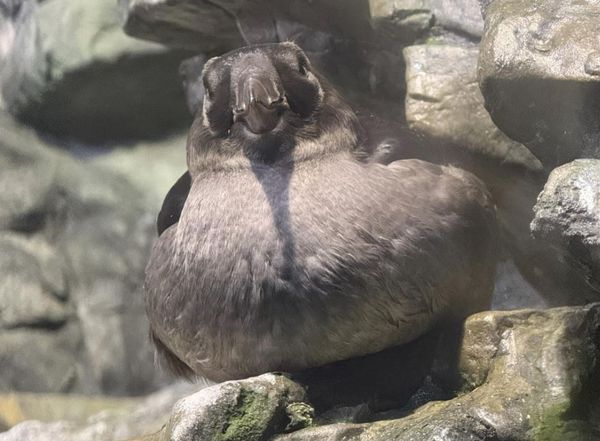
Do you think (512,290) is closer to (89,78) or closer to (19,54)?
(89,78)

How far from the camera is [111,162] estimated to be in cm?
595

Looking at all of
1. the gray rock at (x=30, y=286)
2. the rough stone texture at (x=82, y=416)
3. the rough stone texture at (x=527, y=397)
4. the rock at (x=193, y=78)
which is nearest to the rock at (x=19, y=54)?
the gray rock at (x=30, y=286)

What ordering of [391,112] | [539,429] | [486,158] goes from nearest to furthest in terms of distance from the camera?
[539,429]
[486,158]
[391,112]

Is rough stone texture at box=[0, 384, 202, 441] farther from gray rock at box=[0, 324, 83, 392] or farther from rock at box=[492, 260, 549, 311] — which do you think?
rock at box=[492, 260, 549, 311]

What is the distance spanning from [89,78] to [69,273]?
112cm

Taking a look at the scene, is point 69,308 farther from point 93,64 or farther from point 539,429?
point 539,429

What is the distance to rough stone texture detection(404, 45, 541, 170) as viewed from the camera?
3490 mm

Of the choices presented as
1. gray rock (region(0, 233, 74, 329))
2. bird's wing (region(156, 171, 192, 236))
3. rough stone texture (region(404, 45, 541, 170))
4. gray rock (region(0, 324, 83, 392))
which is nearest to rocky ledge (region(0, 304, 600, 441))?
rough stone texture (region(404, 45, 541, 170))

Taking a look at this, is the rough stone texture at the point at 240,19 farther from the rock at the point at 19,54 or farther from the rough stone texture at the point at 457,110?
the rock at the point at 19,54

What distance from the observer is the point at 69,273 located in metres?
5.53

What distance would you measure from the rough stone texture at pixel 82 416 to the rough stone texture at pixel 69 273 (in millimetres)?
429

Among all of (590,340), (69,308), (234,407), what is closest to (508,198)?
(590,340)

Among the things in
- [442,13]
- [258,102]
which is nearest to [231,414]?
[258,102]

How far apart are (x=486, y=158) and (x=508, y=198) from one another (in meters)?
0.19
